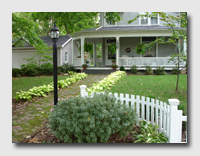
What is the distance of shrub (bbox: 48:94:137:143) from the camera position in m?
3.03

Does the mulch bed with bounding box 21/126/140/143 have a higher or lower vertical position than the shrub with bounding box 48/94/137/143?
lower

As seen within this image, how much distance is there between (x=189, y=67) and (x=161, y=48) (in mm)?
12523

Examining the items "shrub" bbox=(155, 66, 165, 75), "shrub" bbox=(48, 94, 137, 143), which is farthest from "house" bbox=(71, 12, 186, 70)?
"shrub" bbox=(48, 94, 137, 143)

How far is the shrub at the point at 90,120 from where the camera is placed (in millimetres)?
3029

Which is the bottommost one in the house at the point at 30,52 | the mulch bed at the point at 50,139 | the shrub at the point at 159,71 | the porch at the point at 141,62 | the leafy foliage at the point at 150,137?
the mulch bed at the point at 50,139

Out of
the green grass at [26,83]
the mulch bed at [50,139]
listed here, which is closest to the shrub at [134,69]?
the green grass at [26,83]

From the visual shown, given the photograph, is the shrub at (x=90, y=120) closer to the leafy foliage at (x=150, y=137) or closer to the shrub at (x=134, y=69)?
the leafy foliage at (x=150, y=137)

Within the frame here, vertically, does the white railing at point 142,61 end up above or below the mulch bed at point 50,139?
above

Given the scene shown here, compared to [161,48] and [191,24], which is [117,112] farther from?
[161,48]

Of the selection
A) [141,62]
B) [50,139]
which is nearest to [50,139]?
[50,139]

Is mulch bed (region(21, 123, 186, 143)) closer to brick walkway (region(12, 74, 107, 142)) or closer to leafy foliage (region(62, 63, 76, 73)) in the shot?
brick walkway (region(12, 74, 107, 142))

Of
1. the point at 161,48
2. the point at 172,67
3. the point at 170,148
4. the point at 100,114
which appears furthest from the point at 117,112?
the point at 161,48

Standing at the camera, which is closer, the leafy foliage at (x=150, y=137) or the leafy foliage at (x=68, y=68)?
the leafy foliage at (x=150, y=137)

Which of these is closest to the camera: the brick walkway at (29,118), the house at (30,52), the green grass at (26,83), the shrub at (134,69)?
the brick walkway at (29,118)
